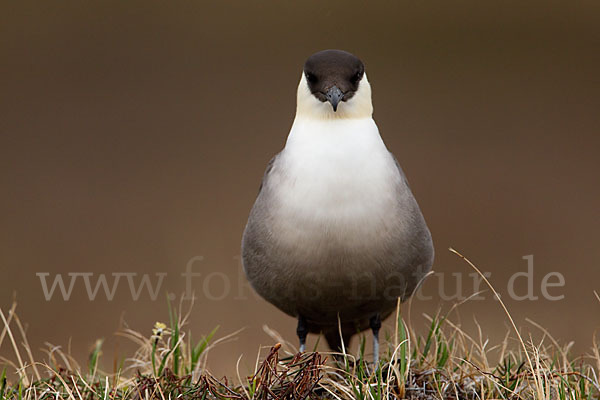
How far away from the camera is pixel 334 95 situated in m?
3.52

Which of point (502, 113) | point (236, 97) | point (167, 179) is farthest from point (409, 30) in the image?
point (167, 179)

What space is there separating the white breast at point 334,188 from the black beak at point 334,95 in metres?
0.12

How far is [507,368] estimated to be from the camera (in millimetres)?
3258

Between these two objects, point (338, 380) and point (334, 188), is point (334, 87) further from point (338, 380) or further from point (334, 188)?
point (338, 380)

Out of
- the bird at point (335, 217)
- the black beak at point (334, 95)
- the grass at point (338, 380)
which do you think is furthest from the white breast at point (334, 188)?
the grass at point (338, 380)

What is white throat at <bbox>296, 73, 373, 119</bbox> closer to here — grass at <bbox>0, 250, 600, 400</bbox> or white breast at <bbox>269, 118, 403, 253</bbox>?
white breast at <bbox>269, 118, 403, 253</bbox>

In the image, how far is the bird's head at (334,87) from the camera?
357cm

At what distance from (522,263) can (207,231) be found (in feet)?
8.16

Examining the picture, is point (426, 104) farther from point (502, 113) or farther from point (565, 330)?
point (565, 330)

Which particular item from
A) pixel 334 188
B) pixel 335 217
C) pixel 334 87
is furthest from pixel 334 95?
pixel 335 217

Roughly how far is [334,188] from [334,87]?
1.43 feet

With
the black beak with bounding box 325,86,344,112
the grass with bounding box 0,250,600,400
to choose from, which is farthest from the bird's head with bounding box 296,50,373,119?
the grass with bounding box 0,250,600,400

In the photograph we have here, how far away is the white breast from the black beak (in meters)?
0.12

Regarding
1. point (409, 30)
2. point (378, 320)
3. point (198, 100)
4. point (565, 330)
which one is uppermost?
point (409, 30)
